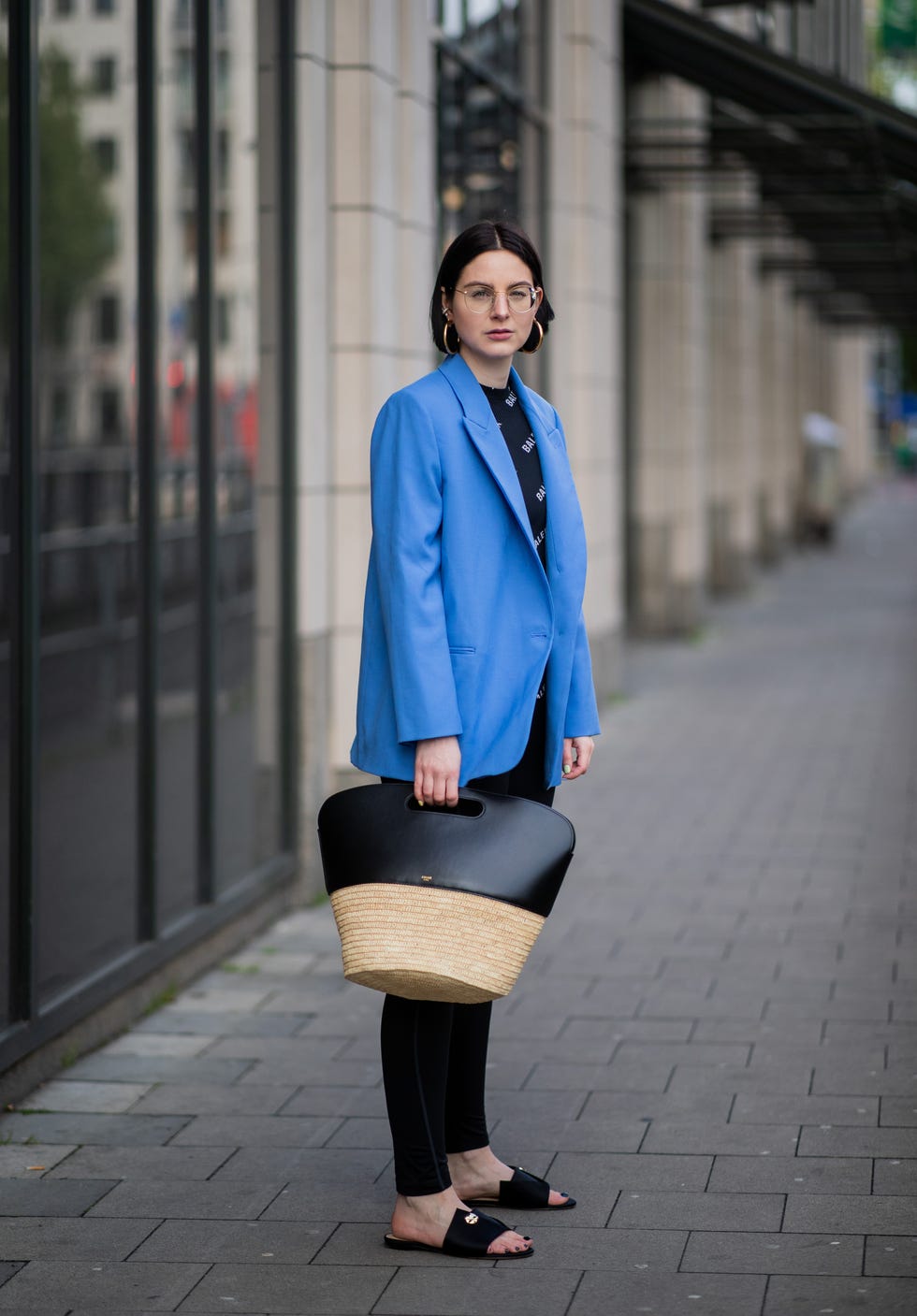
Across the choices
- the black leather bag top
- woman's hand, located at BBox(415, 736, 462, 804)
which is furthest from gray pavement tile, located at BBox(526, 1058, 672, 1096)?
woman's hand, located at BBox(415, 736, 462, 804)

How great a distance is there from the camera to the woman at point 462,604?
383 centimetres

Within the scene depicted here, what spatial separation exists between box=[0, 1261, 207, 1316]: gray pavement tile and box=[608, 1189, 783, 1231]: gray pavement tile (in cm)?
92

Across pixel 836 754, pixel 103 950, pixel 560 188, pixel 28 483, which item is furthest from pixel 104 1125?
pixel 560 188

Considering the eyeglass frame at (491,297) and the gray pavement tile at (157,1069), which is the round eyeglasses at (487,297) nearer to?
the eyeglass frame at (491,297)

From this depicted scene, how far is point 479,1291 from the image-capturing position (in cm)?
383

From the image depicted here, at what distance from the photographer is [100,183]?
42.5m

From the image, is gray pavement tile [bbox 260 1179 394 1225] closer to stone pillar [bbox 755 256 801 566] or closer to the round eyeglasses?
the round eyeglasses

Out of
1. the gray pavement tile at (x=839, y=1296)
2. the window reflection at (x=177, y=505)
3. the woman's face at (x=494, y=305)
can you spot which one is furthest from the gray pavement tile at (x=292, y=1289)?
the window reflection at (x=177, y=505)

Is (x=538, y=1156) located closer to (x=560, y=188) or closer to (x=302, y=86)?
(x=302, y=86)

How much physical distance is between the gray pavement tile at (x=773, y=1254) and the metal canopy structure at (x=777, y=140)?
9329 mm

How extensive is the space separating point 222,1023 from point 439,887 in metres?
2.37

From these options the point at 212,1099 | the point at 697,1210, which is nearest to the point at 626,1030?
the point at 212,1099

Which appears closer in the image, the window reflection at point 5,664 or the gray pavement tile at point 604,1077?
the gray pavement tile at point 604,1077

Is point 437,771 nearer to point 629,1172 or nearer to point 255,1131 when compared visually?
point 629,1172
